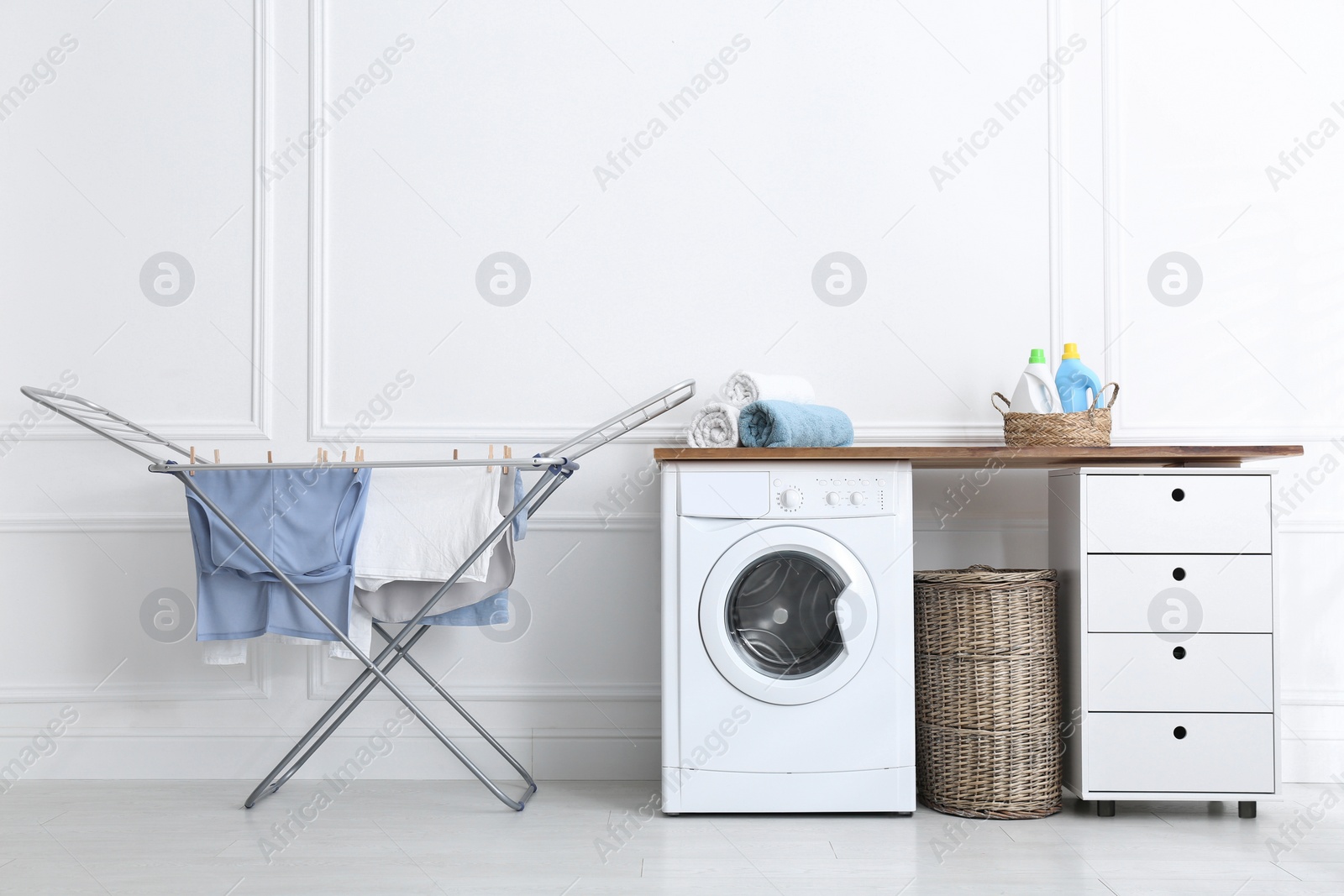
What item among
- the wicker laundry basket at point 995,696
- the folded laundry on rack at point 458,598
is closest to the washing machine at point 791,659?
the wicker laundry basket at point 995,696

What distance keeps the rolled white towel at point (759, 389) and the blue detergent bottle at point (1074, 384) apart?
0.70m

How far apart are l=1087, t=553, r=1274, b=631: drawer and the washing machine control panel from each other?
577 millimetres

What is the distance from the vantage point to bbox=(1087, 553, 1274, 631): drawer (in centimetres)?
216

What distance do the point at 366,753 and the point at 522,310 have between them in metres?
1.34

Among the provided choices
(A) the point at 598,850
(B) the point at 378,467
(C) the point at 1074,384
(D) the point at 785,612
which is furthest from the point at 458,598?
(C) the point at 1074,384

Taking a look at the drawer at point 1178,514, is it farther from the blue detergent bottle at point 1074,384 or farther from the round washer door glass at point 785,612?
the round washer door glass at point 785,612

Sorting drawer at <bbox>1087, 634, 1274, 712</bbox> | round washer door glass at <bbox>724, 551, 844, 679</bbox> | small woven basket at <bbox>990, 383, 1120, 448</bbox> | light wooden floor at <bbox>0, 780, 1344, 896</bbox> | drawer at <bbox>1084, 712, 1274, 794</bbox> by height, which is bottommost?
light wooden floor at <bbox>0, 780, 1344, 896</bbox>

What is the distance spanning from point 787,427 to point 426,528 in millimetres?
912

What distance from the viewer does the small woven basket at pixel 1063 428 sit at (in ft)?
7.70

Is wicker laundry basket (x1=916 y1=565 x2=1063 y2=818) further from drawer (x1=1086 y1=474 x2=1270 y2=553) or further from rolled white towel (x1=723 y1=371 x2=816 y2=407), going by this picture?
rolled white towel (x1=723 y1=371 x2=816 y2=407)

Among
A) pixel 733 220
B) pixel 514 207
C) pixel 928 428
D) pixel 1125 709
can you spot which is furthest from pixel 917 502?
pixel 514 207

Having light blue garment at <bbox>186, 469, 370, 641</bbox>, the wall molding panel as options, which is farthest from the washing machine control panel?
the wall molding panel

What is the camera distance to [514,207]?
8.88 feet

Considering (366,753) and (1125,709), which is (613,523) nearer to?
(366,753)
